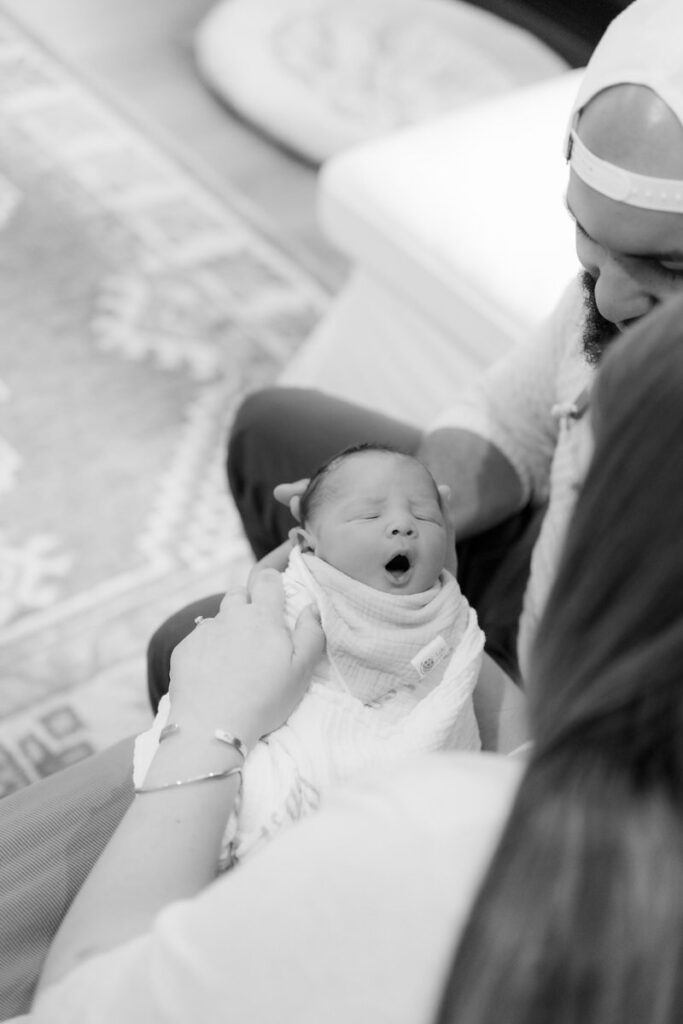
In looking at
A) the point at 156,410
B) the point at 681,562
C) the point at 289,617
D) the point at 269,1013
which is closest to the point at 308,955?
the point at 269,1013

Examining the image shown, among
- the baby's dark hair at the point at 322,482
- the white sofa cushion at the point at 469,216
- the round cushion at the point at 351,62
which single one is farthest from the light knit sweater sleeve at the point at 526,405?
the round cushion at the point at 351,62

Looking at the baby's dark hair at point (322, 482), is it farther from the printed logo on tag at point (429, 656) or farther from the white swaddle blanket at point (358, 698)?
the printed logo on tag at point (429, 656)

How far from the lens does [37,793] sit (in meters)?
1.00

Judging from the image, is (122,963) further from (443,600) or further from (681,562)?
(443,600)

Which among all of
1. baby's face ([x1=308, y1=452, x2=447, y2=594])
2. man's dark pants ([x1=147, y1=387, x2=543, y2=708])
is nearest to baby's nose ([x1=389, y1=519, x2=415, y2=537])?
baby's face ([x1=308, y1=452, x2=447, y2=594])

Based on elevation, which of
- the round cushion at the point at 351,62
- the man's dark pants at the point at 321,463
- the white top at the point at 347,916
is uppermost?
the white top at the point at 347,916

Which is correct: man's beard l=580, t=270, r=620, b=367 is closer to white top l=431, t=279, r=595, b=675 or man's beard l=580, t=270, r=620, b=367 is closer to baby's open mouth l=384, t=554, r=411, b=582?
white top l=431, t=279, r=595, b=675

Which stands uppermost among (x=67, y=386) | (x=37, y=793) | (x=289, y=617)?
(x=289, y=617)

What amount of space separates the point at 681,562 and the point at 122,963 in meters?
0.39

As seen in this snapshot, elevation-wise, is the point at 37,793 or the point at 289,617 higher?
the point at 289,617

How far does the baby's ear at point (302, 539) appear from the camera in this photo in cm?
114

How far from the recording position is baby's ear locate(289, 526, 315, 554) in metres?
1.14

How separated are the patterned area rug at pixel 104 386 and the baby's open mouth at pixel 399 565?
69 cm

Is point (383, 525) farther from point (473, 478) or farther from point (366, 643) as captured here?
point (473, 478)
